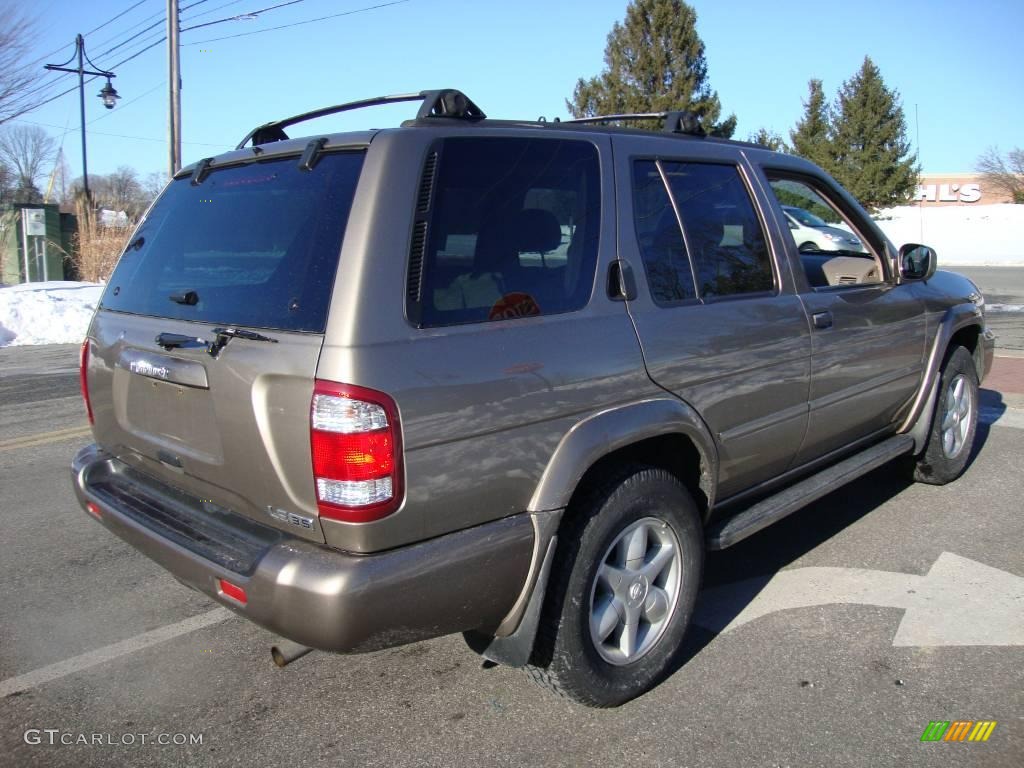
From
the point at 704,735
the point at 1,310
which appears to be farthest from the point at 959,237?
the point at 704,735

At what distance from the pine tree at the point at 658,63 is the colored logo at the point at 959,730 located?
1242 inches

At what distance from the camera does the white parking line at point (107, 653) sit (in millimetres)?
3111

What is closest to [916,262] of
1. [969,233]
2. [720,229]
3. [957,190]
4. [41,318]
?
[720,229]

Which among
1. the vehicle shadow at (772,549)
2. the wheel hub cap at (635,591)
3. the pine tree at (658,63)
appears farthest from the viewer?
the pine tree at (658,63)

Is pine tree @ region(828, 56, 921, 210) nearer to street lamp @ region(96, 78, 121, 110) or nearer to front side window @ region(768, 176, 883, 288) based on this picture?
street lamp @ region(96, 78, 121, 110)

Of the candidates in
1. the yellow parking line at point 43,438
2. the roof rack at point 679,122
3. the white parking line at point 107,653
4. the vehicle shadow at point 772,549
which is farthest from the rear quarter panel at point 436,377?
the yellow parking line at point 43,438

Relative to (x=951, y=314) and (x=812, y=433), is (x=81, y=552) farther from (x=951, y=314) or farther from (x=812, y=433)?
(x=951, y=314)

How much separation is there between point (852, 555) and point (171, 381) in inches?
129

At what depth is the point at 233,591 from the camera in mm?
2461

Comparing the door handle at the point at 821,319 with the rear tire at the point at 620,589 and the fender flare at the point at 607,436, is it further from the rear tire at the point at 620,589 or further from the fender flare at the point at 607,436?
the rear tire at the point at 620,589

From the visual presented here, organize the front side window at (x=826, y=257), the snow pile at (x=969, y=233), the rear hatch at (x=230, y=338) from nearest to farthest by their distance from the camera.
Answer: the rear hatch at (x=230, y=338) < the front side window at (x=826, y=257) < the snow pile at (x=969, y=233)

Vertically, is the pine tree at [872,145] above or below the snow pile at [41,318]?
above

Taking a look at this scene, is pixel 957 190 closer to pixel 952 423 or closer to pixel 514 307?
pixel 952 423

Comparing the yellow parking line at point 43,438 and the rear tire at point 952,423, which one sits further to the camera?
the yellow parking line at point 43,438
